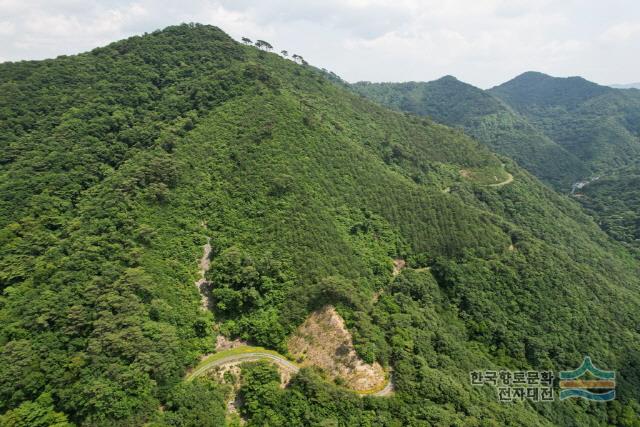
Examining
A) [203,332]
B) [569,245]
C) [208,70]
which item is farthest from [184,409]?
[569,245]

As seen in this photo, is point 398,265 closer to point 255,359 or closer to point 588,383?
point 255,359

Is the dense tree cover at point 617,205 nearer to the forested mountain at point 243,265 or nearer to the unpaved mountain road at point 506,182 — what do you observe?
the forested mountain at point 243,265

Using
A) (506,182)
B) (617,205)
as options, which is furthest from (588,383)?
(617,205)

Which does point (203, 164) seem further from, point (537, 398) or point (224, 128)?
point (537, 398)

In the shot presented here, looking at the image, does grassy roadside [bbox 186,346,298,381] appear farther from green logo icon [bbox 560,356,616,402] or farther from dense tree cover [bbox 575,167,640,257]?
dense tree cover [bbox 575,167,640,257]

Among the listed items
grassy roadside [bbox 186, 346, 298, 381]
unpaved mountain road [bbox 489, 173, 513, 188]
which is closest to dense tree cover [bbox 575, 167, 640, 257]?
unpaved mountain road [bbox 489, 173, 513, 188]

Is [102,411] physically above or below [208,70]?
below

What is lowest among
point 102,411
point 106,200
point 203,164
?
point 102,411

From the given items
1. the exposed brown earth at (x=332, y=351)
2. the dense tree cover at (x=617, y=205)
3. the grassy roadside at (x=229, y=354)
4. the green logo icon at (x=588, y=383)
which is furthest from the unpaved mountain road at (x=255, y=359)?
the dense tree cover at (x=617, y=205)
